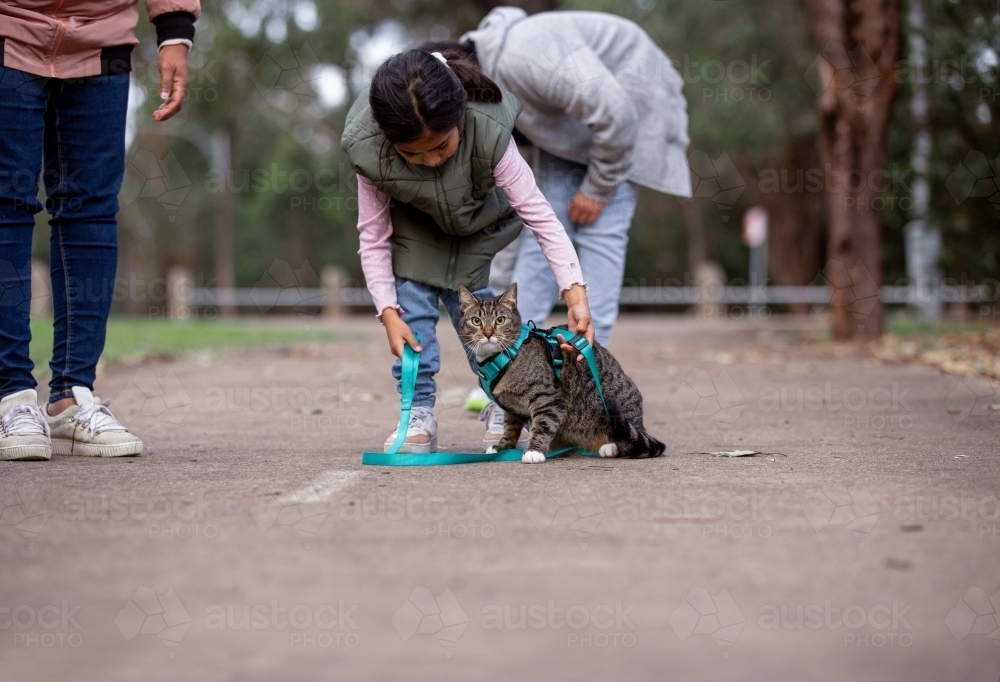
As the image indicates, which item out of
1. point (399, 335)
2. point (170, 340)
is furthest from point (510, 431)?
point (170, 340)

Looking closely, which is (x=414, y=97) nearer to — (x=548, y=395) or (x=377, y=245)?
(x=377, y=245)

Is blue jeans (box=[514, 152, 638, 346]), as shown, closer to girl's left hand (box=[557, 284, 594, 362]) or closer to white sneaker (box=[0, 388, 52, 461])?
girl's left hand (box=[557, 284, 594, 362])

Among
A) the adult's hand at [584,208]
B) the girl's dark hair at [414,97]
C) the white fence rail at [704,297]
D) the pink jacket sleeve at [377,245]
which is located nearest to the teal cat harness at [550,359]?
the pink jacket sleeve at [377,245]

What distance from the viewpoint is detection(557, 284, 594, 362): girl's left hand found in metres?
4.46

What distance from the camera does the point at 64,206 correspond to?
4.64 m

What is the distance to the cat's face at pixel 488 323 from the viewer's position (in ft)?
15.4

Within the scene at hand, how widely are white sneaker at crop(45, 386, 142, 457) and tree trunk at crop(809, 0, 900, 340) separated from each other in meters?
10.3

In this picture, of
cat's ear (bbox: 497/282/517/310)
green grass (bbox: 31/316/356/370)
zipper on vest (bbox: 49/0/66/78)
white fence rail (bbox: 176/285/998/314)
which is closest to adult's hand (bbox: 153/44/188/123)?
zipper on vest (bbox: 49/0/66/78)

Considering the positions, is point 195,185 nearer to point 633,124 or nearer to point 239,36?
point 239,36

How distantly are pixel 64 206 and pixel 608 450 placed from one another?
2406 millimetres

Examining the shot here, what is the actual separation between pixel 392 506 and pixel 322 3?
2415 cm

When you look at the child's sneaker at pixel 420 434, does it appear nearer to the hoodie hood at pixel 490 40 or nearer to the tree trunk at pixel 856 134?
the hoodie hood at pixel 490 40

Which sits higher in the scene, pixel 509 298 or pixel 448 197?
pixel 448 197

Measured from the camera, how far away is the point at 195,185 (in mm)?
42094
